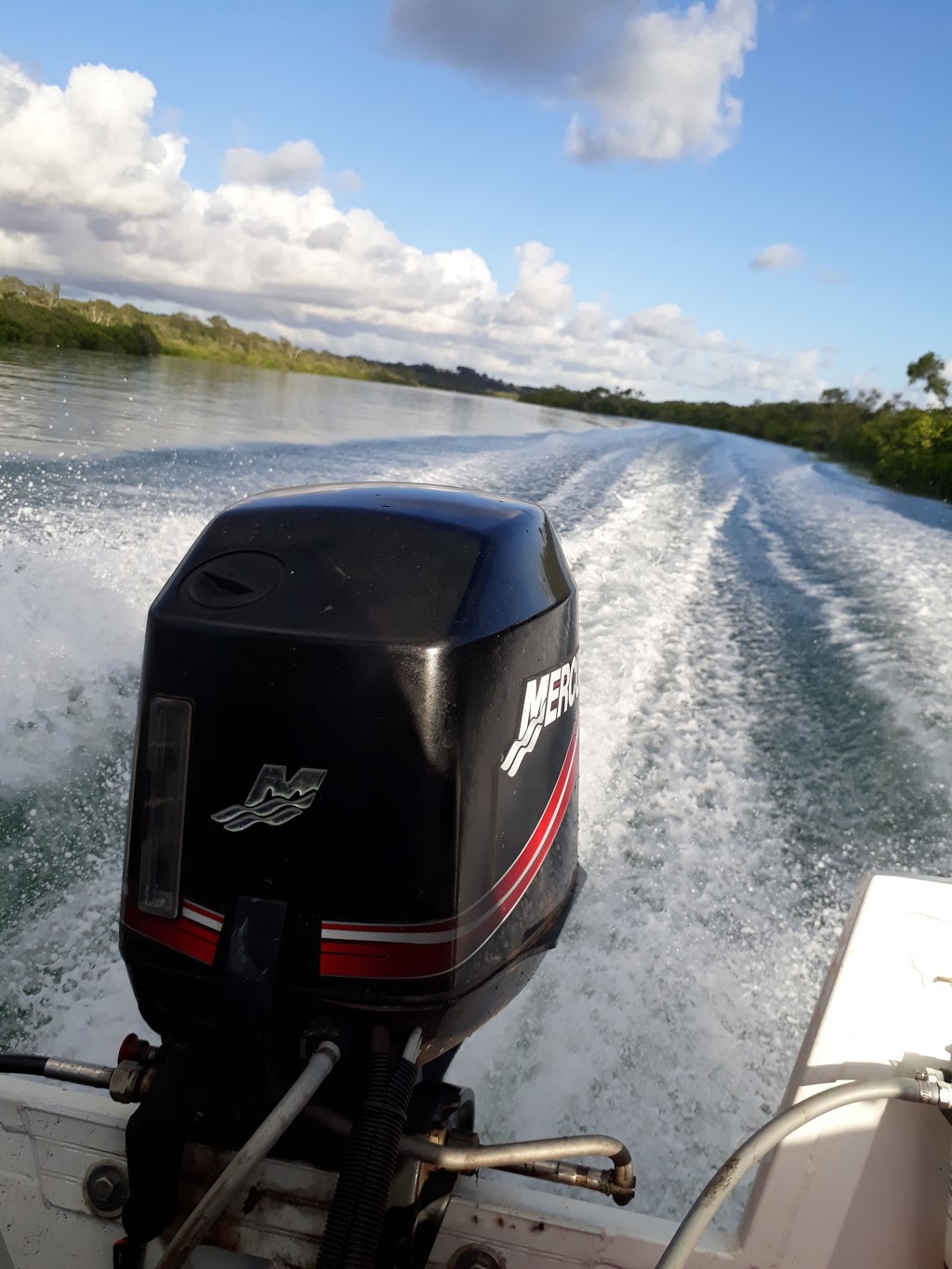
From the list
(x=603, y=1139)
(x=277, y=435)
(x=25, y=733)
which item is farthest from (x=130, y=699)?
(x=277, y=435)

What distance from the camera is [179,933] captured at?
1140mm

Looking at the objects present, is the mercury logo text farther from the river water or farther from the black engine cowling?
the river water

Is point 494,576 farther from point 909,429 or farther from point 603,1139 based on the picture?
point 909,429

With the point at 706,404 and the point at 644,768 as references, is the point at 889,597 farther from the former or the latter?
the point at 706,404

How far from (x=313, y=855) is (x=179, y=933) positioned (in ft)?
0.64

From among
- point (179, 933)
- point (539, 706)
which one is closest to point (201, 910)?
point (179, 933)

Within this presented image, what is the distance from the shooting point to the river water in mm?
1812

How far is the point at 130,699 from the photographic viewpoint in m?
2.66

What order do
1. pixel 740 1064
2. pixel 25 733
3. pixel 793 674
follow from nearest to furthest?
pixel 740 1064, pixel 25 733, pixel 793 674

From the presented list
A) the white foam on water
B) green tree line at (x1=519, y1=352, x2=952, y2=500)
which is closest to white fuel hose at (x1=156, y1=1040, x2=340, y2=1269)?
the white foam on water

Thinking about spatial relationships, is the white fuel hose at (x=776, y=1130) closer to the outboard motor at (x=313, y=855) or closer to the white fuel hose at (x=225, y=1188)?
the outboard motor at (x=313, y=855)

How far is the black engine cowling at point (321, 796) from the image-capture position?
3.62 ft

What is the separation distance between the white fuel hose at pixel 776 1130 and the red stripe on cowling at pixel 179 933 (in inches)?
22.7

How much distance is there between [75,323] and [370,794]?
595 inches
